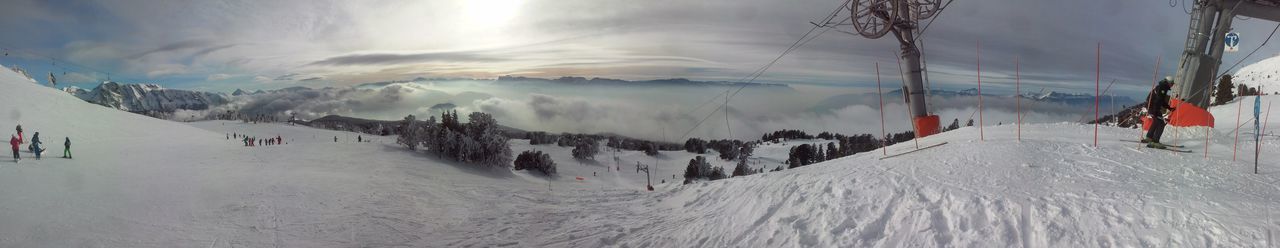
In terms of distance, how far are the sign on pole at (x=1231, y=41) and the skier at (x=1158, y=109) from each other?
6.28 m

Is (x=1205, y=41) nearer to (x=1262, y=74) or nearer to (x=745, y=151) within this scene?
(x=745, y=151)

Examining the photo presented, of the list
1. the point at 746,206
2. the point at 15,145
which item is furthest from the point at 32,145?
the point at 746,206

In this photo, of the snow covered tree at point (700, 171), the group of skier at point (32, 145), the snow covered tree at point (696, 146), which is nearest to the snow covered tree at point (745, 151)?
the snow covered tree at point (696, 146)

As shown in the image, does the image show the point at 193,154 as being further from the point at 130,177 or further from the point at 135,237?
the point at 135,237

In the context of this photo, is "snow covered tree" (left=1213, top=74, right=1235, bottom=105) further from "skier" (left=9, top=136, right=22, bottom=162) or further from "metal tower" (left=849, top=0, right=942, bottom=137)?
"skier" (left=9, top=136, right=22, bottom=162)

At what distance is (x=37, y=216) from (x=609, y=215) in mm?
8327

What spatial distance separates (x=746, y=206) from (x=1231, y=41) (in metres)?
14.6

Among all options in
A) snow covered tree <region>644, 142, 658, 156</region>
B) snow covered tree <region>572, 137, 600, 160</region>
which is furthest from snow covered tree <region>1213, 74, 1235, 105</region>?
snow covered tree <region>572, 137, 600, 160</region>

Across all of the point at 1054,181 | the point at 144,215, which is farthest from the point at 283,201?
the point at 1054,181

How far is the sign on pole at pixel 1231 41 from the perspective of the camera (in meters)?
13.4

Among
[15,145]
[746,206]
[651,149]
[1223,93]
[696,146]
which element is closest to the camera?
[746,206]

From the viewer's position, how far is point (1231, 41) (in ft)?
44.1

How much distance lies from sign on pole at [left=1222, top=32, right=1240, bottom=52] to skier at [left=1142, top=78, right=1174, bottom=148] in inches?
247

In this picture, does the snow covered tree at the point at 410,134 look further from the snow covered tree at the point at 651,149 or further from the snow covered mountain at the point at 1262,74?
the snow covered mountain at the point at 1262,74
